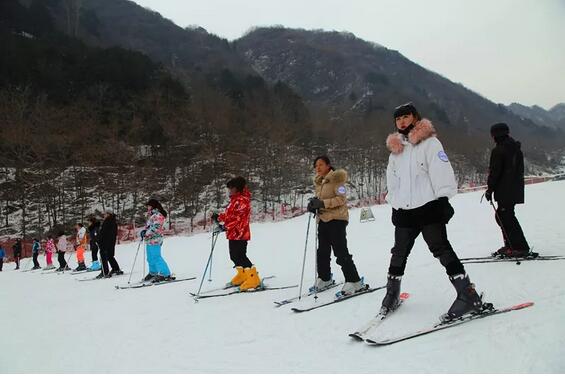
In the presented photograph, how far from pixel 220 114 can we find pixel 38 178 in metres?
23.0

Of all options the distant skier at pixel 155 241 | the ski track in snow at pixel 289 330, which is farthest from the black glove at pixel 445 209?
the distant skier at pixel 155 241

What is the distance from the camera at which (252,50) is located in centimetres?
15900

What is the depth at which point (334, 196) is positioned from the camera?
5121 mm

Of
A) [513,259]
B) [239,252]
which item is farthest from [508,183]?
[239,252]

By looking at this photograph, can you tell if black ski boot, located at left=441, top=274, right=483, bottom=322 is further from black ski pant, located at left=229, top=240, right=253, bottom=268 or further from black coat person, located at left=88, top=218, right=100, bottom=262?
black coat person, located at left=88, top=218, right=100, bottom=262

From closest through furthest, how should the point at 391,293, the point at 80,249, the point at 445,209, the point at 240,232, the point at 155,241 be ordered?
the point at 445,209, the point at 391,293, the point at 240,232, the point at 155,241, the point at 80,249

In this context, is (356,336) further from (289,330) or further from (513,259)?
(513,259)

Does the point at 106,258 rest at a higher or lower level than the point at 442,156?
lower

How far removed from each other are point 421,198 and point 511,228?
2.95 metres

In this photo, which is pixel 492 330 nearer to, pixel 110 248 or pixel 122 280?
pixel 122 280

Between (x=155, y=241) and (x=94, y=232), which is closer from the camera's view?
(x=155, y=241)

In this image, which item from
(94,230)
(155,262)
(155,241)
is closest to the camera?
(155,241)

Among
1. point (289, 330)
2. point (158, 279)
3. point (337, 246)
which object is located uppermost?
point (337, 246)

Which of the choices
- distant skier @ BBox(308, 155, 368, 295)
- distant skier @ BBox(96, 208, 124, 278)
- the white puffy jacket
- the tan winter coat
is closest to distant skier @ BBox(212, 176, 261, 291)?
distant skier @ BBox(308, 155, 368, 295)
